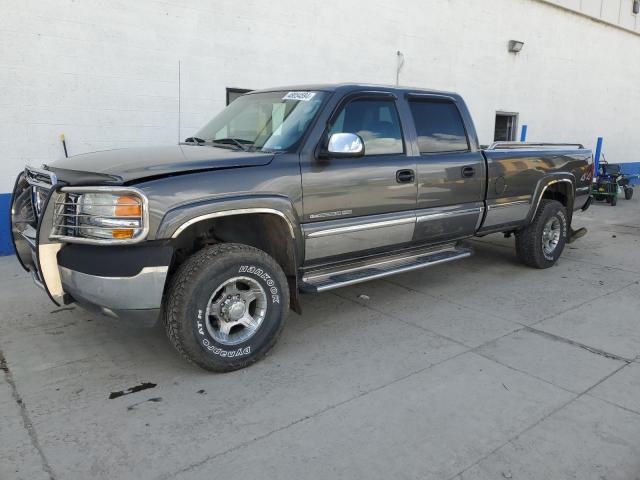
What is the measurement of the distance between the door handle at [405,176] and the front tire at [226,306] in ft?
4.71

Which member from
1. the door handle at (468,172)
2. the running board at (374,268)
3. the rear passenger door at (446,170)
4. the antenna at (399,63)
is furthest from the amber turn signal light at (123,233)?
the antenna at (399,63)

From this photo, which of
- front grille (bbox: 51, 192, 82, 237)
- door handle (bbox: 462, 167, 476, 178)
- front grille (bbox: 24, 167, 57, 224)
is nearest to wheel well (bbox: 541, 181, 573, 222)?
door handle (bbox: 462, 167, 476, 178)

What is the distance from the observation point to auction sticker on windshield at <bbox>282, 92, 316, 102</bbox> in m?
4.36

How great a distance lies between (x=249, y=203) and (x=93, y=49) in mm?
4980

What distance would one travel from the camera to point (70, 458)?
276 cm

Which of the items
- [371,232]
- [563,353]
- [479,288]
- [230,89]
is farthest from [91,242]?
[230,89]

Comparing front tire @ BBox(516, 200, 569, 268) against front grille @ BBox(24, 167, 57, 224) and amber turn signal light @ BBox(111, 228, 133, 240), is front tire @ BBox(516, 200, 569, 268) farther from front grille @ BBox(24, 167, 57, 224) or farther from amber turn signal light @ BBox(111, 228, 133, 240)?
front grille @ BBox(24, 167, 57, 224)

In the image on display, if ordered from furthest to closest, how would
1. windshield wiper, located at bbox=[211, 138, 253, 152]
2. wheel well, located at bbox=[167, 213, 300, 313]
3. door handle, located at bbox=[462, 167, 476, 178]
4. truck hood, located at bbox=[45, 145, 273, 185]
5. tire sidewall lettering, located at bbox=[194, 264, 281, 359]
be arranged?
door handle, located at bbox=[462, 167, 476, 178]
windshield wiper, located at bbox=[211, 138, 253, 152]
wheel well, located at bbox=[167, 213, 300, 313]
tire sidewall lettering, located at bbox=[194, 264, 281, 359]
truck hood, located at bbox=[45, 145, 273, 185]

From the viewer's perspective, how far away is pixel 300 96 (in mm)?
4453

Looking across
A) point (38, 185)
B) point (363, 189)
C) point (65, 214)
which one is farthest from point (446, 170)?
point (38, 185)

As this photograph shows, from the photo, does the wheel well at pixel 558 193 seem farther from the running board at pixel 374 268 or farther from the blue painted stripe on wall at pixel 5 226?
the blue painted stripe on wall at pixel 5 226

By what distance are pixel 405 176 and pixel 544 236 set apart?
2.84 meters

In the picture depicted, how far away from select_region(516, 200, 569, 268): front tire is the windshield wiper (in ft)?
12.4

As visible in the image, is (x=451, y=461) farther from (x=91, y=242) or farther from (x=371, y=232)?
(x=91, y=242)
